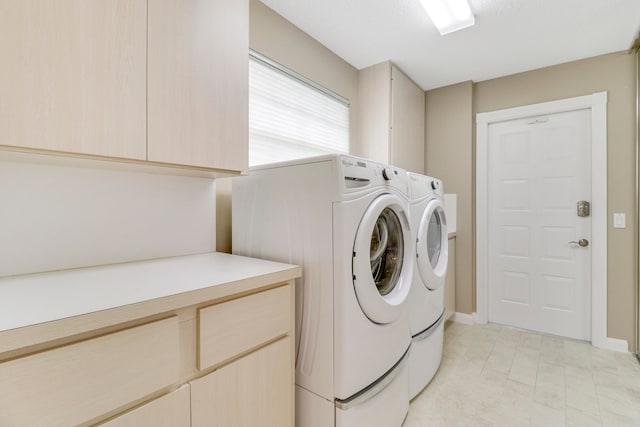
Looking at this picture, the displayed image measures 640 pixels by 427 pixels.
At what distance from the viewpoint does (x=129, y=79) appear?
98 centimetres

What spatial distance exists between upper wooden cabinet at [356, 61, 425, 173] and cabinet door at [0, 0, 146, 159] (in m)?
2.03

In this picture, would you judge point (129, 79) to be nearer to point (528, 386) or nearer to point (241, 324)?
point (241, 324)

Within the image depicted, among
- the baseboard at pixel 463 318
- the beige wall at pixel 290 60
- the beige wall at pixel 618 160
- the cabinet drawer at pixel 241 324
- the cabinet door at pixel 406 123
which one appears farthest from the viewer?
the baseboard at pixel 463 318

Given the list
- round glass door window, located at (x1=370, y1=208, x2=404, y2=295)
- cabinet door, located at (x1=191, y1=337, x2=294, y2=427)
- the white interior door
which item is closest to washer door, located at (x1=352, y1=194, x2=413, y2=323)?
round glass door window, located at (x1=370, y1=208, x2=404, y2=295)

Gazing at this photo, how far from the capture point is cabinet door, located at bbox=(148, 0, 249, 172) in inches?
41.6

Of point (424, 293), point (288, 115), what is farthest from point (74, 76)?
point (424, 293)

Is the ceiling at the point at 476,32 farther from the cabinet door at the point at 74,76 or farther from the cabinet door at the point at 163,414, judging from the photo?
the cabinet door at the point at 163,414

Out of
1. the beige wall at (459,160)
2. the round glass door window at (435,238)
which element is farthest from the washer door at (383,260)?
the beige wall at (459,160)

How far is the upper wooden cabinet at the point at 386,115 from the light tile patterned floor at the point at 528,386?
173cm

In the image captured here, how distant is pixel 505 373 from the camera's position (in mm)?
2105

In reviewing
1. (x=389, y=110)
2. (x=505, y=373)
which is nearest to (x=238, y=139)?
(x=389, y=110)

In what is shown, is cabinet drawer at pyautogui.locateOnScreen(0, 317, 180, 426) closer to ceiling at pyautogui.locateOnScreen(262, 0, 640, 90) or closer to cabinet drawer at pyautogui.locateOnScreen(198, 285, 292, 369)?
cabinet drawer at pyautogui.locateOnScreen(198, 285, 292, 369)

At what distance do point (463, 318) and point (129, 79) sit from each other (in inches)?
131

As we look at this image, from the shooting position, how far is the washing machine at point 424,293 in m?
1.79
